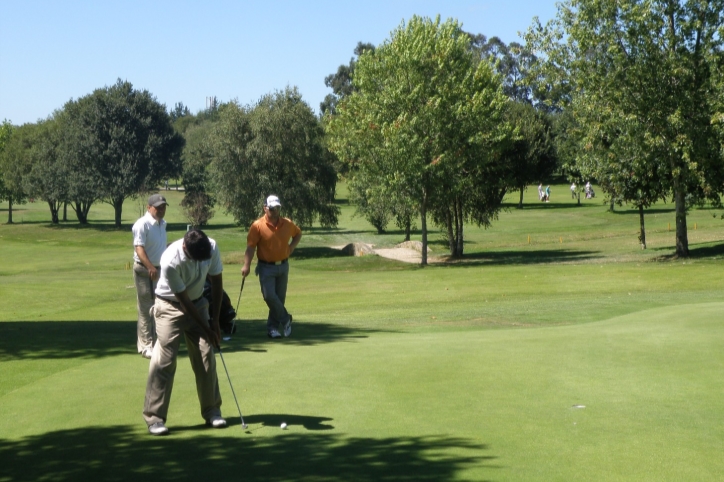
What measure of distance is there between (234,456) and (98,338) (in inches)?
330

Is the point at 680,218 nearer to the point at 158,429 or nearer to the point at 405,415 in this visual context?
the point at 405,415

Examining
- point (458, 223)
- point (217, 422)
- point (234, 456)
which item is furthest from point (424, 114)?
point (234, 456)

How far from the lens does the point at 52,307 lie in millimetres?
26938

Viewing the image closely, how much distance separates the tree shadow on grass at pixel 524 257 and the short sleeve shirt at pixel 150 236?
34743mm

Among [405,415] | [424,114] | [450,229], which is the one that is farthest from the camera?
[450,229]

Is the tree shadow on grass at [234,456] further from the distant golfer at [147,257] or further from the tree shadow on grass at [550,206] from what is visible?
the tree shadow on grass at [550,206]

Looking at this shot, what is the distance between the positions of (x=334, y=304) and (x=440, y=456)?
19687 mm

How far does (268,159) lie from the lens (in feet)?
196

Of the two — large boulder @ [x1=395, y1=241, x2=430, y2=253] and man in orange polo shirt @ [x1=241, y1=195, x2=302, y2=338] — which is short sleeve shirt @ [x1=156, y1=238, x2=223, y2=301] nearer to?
man in orange polo shirt @ [x1=241, y1=195, x2=302, y2=338]

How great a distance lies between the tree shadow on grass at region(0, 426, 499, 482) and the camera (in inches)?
275

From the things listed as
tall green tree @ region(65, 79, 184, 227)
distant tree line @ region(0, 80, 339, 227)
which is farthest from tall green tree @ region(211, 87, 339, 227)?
tall green tree @ region(65, 79, 184, 227)

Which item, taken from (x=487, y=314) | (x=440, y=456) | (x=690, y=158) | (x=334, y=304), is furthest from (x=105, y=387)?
(x=690, y=158)

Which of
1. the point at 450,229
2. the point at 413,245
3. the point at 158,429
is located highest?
the point at 450,229

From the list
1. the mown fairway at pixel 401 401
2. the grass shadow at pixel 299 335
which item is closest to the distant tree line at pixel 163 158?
the mown fairway at pixel 401 401
